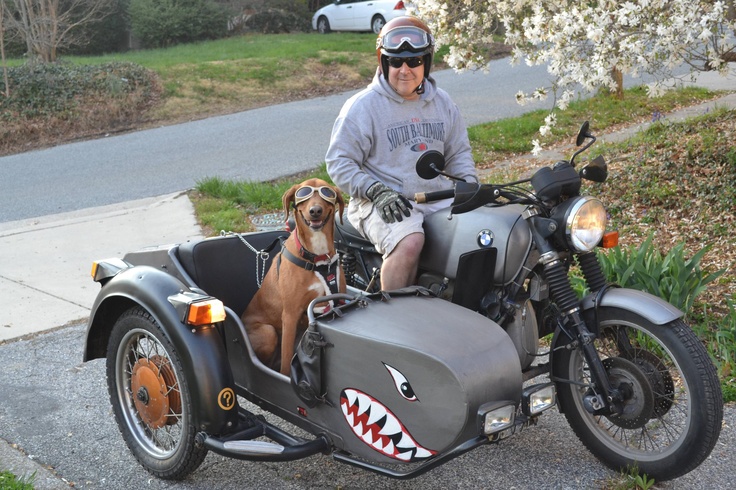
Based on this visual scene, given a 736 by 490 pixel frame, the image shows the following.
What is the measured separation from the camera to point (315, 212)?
359cm

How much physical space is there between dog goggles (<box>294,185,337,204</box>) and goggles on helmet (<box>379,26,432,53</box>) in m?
0.75

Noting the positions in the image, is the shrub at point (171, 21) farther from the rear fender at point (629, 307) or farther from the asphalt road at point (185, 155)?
the rear fender at point (629, 307)

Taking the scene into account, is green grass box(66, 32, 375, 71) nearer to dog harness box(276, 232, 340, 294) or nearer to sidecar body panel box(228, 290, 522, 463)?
dog harness box(276, 232, 340, 294)

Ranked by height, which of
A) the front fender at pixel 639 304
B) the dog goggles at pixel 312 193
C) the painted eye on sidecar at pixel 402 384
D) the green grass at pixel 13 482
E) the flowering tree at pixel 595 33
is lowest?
the green grass at pixel 13 482

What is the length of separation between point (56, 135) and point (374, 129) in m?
10.7

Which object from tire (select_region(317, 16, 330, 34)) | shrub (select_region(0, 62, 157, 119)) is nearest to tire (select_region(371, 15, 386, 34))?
tire (select_region(317, 16, 330, 34))

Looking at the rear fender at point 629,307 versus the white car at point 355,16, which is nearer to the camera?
the rear fender at point 629,307

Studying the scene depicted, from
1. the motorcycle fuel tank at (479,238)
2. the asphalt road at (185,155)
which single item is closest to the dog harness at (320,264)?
the motorcycle fuel tank at (479,238)

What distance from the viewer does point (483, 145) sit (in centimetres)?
1009

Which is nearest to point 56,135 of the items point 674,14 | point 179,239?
point 179,239

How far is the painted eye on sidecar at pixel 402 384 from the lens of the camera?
303 centimetres

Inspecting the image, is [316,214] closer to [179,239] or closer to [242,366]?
[242,366]

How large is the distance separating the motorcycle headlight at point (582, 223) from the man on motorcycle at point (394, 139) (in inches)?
26.2

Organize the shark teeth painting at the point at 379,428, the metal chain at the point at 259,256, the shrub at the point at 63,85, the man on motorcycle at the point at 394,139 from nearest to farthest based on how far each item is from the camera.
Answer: the shark teeth painting at the point at 379,428 → the man on motorcycle at the point at 394,139 → the metal chain at the point at 259,256 → the shrub at the point at 63,85
